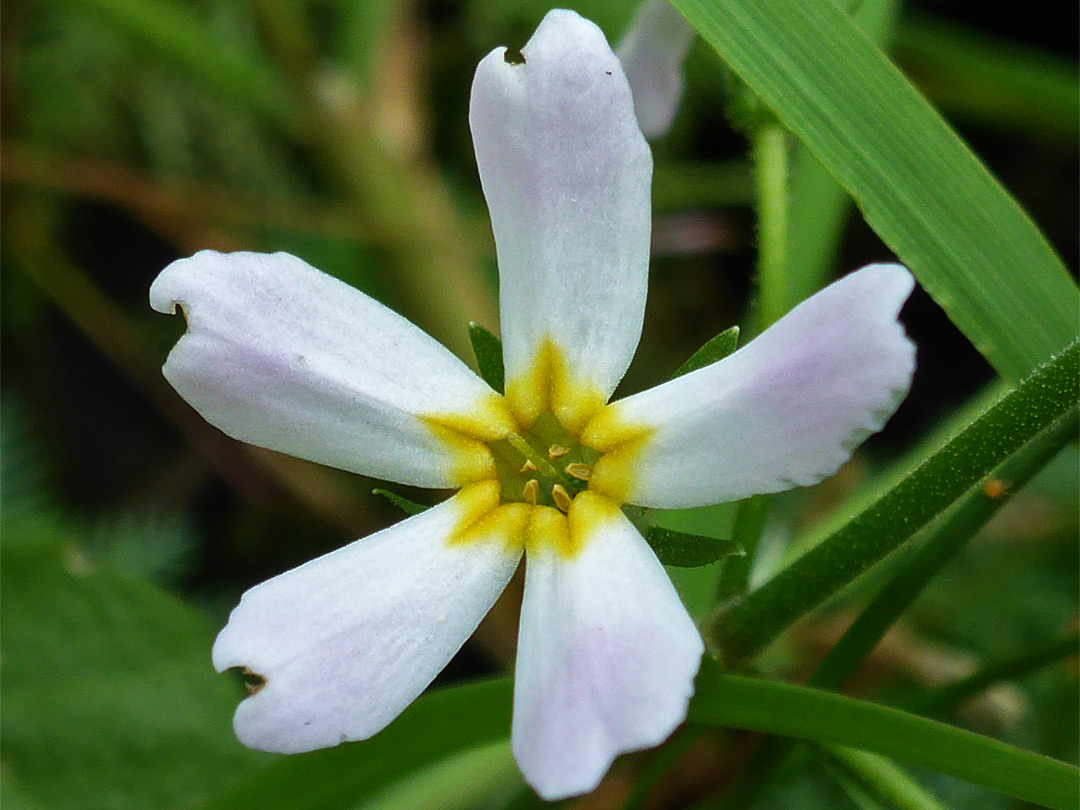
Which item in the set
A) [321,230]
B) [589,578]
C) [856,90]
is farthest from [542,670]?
[321,230]

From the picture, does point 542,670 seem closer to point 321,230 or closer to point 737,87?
point 737,87

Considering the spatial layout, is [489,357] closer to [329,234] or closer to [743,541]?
[743,541]

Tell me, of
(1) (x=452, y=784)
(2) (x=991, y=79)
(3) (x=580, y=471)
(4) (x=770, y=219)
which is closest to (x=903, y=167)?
(4) (x=770, y=219)

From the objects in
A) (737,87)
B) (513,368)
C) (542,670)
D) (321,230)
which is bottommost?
(542,670)

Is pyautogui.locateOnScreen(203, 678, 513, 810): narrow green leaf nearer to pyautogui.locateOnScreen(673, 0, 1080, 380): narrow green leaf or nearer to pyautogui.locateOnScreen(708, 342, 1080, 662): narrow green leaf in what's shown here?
pyautogui.locateOnScreen(708, 342, 1080, 662): narrow green leaf

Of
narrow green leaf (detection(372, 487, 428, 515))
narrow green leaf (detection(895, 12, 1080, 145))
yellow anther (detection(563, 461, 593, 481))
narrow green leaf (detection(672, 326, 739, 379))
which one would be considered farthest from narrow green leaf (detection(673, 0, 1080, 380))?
narrow green leaf (detection(895, 12, 1080, 145))

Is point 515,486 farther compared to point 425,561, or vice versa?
point 515,486

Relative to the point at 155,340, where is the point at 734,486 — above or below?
below
